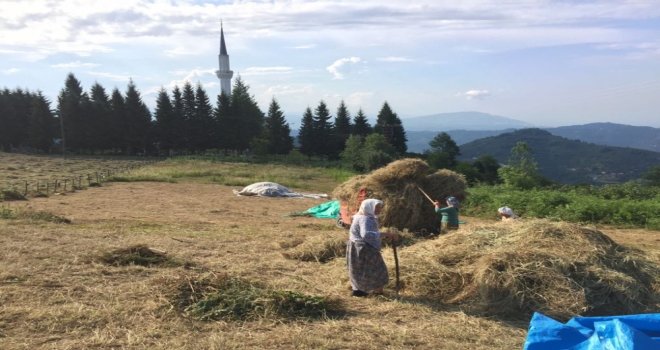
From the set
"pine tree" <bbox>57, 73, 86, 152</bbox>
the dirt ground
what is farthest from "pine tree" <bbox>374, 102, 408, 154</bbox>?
the dirt ground

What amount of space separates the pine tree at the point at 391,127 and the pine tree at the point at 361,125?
76.8 inches


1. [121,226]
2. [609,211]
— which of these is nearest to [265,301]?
[121,226]

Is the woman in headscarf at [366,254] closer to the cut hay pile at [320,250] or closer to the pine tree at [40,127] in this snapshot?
the cut hay pile at [320,250]

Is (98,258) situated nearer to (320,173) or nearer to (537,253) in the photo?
(537,253)

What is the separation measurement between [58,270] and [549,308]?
6.66 metres

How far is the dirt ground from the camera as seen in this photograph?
5.14 m

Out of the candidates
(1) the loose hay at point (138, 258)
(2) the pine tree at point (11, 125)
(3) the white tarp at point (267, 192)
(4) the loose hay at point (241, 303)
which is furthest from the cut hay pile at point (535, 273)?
(2) the pine tree at point (11, 125)

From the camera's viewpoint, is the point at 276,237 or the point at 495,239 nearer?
the point at 495,239

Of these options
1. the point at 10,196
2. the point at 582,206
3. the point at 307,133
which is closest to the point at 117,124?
the point at 307,133

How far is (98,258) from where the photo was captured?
817cm

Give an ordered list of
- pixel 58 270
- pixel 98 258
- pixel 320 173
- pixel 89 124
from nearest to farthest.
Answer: pixel 58 270 → pixel 98 258 → pixel 320 173 → pixel 89 124

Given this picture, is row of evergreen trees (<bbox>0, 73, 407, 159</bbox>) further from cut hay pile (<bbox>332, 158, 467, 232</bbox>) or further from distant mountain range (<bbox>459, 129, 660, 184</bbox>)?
cut hay pile (<bbox>332, 158, 467, 232</bbox>)

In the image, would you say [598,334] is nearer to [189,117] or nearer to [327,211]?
[327,211]

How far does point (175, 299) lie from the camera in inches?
241
